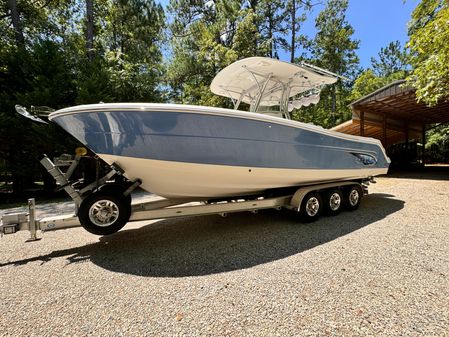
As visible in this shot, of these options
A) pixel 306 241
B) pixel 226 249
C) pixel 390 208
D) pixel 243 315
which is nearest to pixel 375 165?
pixel 390 208

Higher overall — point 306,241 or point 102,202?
point 102,202

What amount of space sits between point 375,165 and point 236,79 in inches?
141

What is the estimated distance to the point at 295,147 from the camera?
364 cm

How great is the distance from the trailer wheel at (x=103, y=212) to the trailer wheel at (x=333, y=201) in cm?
335

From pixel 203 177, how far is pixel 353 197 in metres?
3.32

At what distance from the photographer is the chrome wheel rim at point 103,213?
272 cm

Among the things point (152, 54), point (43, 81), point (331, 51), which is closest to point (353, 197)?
point (43, 81)

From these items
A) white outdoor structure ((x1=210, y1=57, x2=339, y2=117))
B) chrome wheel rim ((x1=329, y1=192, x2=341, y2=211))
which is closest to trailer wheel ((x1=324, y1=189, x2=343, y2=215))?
chrome wheel rim ((x1=329, y1=192, x2=341, y2=211))

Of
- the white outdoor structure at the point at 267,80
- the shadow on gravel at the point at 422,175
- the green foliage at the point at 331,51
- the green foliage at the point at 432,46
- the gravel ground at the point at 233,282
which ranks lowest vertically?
the gravel ground at the point at 233,282

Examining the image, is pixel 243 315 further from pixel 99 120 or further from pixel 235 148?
pixel 99 120

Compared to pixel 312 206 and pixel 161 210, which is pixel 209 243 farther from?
pixel 312 206

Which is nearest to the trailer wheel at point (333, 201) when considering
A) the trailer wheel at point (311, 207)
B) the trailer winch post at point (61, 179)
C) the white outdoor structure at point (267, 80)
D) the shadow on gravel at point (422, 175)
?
the trailer wheel at point (311, 207)

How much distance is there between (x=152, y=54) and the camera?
15141 mm

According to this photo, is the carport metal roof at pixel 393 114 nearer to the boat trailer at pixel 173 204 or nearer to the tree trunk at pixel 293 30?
the boat trailer at pixel 173 204
